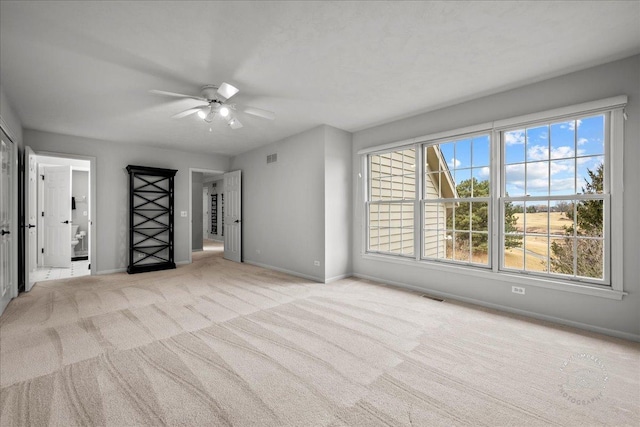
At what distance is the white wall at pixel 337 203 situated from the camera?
456 cm

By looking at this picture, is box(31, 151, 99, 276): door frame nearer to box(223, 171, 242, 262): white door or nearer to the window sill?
box(223, 171, 242, 262): white door

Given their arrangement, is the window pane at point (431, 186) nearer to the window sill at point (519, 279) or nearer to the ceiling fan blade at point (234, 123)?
the window sill at point (519, 279)

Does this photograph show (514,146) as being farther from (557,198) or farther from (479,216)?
(479,216)

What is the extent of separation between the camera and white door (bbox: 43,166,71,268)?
19.1 feet

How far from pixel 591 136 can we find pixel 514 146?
2.16ft

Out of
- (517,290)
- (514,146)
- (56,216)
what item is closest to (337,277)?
(517,290)

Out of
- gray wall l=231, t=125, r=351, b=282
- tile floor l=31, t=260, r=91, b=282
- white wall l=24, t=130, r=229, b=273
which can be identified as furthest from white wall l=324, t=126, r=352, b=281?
tile floor l=31, t=260, r=91, b=282

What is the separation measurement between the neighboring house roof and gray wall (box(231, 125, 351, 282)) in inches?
54.3

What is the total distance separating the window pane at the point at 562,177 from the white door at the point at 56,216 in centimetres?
835

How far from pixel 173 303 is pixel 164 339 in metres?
1.08

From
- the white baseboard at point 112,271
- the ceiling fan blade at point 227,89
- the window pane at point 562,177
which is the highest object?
the ceiling fan blade at point 227,89

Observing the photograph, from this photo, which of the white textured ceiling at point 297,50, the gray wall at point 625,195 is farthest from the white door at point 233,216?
the gray wall at point 625,195

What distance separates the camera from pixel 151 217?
19.2ft

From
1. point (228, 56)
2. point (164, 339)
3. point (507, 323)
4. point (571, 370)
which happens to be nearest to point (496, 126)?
point (507, 323)
